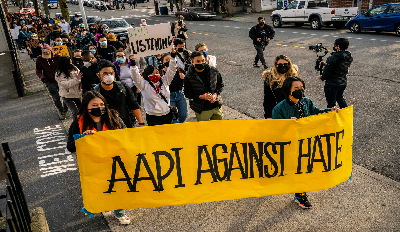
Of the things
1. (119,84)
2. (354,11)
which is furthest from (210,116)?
(354,11)

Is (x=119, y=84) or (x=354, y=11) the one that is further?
(x=354, y=11)

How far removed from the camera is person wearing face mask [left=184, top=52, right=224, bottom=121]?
17.2ft

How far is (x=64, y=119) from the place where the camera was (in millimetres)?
8523

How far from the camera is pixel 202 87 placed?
5.32m

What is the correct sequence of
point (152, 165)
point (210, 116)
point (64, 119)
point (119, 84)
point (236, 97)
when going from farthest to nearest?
point (236, 97), point (64, 119), point (210, 116), point (119, 84), point (152, 165)

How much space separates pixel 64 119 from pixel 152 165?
18.3ft

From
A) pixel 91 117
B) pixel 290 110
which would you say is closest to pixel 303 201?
pixel 290 110

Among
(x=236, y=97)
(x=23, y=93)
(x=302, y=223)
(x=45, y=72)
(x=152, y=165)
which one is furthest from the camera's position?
(x=23, y=93)

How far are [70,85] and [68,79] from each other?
14cm

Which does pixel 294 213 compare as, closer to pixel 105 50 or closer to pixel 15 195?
pixel 15 195

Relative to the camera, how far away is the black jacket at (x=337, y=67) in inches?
245

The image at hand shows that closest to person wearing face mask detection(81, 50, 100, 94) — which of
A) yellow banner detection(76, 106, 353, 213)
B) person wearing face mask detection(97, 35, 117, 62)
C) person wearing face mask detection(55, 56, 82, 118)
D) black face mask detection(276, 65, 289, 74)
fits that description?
person wearing face mask detection(55, 56, 82, 118)

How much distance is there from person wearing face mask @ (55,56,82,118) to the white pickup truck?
1693 centimetres

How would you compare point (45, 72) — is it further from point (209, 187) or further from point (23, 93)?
point (209, 187)
